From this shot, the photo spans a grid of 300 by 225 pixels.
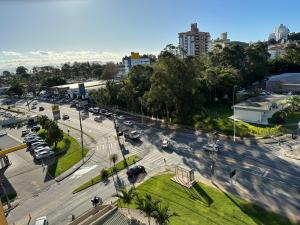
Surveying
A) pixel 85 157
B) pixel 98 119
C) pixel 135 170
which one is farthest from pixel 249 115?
pixel 98 119

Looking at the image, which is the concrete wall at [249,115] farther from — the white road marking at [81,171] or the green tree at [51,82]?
the green tree at [51,82]

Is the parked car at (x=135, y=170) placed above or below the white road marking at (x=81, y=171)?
above

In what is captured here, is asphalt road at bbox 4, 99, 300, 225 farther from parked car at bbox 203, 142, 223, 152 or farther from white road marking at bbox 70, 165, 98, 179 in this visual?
parked car at bbox 203, 142, 223, 152

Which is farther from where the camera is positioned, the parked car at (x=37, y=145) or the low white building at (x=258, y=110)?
the low white building at (x=258, y=110)

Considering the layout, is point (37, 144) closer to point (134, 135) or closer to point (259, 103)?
point (134, 135)

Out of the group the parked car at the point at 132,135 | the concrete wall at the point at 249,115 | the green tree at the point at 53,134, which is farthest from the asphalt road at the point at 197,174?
the concrete wall at the point at 249,115

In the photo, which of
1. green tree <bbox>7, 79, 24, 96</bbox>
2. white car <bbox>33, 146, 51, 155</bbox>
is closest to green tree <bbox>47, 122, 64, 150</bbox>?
white car <bbox>33, 146, 51, 155</bbox>

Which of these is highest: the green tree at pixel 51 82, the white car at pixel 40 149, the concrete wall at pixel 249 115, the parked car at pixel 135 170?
the green tree at pixel 51 82
